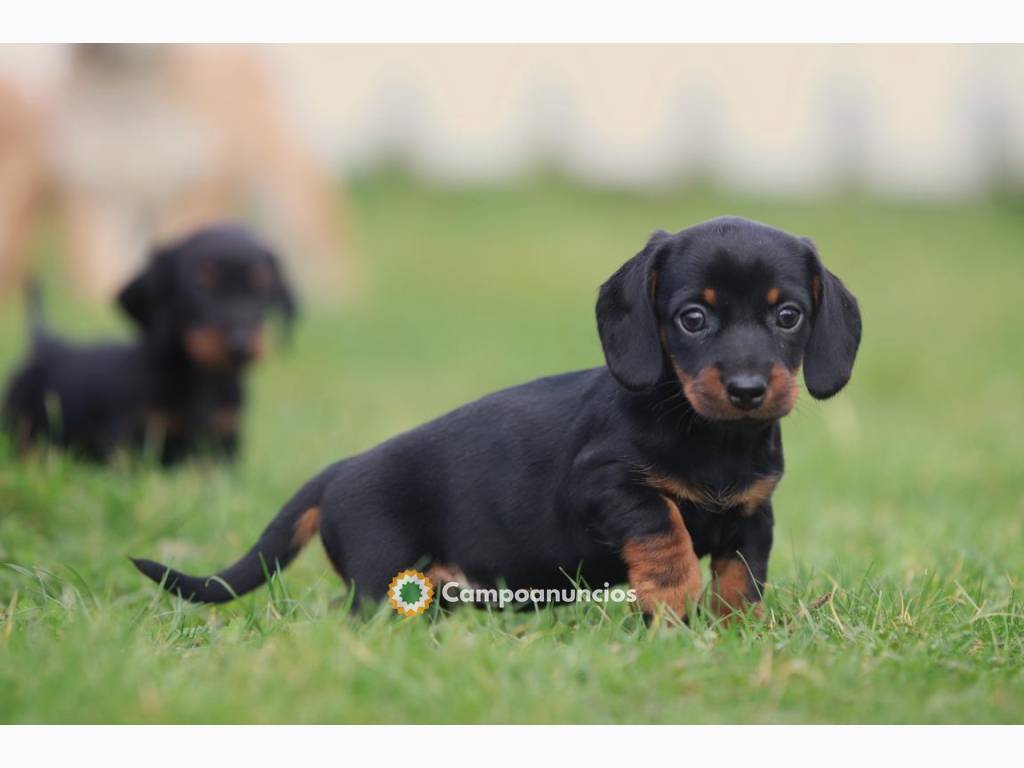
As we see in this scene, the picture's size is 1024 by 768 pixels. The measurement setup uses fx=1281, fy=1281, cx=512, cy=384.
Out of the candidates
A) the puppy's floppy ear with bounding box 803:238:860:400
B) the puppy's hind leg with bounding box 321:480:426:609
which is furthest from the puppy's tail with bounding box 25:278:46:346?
the puppy's floppy ear with bounding box 803:238:860:400

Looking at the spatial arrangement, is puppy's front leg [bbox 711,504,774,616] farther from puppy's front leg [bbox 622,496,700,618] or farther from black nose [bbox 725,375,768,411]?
black nose [bbox 725,375,768,411]

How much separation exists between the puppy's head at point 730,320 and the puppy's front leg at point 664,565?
0.83ft

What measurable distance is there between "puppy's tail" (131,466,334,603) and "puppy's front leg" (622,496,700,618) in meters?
0.84

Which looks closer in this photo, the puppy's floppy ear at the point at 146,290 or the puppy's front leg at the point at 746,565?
the puppy's front leg at the point at 746,565

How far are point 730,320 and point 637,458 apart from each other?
1.12 ft

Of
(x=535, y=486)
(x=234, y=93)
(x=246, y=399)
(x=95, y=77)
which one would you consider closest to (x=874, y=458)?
(x=246, y=399)

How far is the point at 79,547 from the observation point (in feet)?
12.2

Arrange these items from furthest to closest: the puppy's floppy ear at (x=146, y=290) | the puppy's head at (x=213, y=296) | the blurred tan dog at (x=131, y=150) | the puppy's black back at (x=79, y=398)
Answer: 1. the blurred tan dog at (x=131, y=150)
2. the puppy's black back at (x=79, y=398)
3. the puppy's floppy ear at (x=146, y=290)
4. the puppy's head at (x=213, y=296)

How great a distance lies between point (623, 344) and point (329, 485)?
31.5 inches

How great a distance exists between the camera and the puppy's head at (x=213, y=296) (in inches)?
193

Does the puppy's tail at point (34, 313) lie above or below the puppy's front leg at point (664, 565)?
above

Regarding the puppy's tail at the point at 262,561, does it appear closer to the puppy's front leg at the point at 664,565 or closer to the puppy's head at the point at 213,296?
the puppy's front leg at the point at 664,565

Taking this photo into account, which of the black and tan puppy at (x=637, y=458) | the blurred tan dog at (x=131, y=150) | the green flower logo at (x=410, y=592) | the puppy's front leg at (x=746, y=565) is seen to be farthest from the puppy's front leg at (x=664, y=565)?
the blurred tan dog at (x=131, y=150)

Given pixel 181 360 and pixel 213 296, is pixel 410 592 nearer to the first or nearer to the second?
pixel 213 296
